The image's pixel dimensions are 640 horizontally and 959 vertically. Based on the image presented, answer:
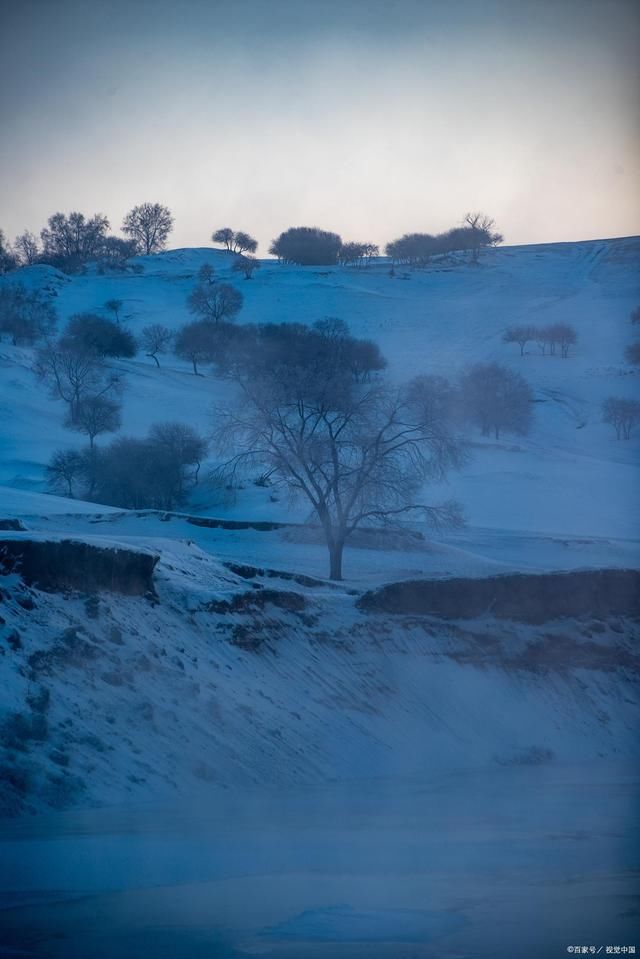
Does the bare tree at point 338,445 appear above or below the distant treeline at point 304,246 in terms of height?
below

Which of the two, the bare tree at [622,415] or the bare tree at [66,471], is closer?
the bare tree at [66,471]

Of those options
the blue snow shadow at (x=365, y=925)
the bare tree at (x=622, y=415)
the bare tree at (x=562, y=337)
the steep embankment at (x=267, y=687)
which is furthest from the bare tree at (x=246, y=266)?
the blue snow shadow at (x=365, y=925)

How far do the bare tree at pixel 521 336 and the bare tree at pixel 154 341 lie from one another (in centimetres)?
2751

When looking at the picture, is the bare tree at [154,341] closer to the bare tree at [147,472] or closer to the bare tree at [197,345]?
the bare tree at [197,345]

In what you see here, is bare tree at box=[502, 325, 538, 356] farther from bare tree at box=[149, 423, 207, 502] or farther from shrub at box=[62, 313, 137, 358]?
bare tree at box=[149, 423, 207, 502]

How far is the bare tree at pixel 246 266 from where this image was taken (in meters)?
122

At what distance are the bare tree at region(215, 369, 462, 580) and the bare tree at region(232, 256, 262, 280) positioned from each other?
8840 centimetres

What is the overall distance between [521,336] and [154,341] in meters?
29.4

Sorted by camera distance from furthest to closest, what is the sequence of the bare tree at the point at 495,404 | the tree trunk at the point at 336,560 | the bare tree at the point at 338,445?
the bare tree at the point at 495,404, the bare tree at the point at 338,445, the tree trunk at the point at 336,560

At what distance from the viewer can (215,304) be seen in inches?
3760

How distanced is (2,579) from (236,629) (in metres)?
4.08

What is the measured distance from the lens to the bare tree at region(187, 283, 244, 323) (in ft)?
311

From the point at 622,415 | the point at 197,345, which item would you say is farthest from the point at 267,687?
the point at 197,345

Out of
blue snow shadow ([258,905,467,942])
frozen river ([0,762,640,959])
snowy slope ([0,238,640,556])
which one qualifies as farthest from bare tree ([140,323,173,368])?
blue snow shadow ([258,905,467,942])
